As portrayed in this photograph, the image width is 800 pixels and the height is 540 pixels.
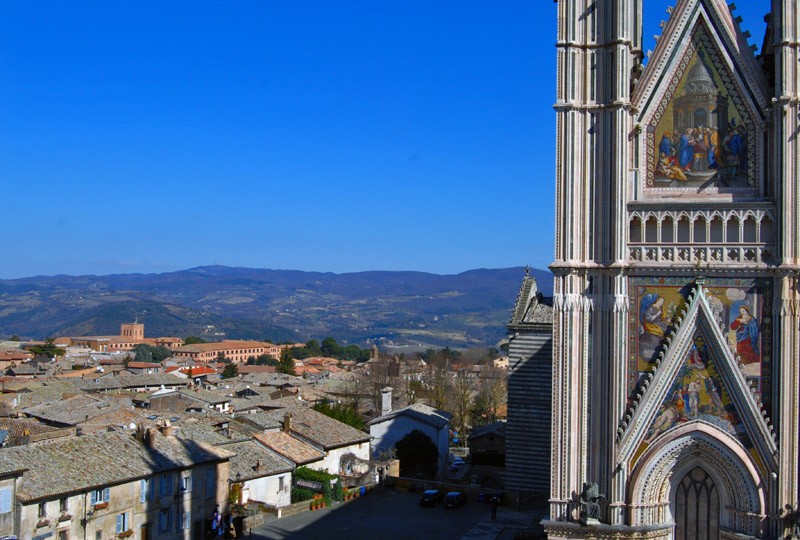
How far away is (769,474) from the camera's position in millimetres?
18719

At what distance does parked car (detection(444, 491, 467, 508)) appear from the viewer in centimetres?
3528

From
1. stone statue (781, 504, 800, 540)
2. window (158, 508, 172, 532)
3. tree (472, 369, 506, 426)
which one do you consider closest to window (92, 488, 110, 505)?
window (158, 508, 172, 532)

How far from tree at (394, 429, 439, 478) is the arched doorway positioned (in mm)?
27765

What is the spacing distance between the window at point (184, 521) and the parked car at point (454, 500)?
33.4 ft

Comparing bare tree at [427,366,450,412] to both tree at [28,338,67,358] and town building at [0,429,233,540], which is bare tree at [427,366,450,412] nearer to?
town building at [0,429,233,540]

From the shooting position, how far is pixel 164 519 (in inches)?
1264

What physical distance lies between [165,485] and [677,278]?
69.3 feet

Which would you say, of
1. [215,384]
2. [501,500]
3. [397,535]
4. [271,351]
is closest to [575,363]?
[397,535]

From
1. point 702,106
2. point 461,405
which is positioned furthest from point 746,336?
point 461,405

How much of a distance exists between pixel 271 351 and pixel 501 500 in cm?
14694

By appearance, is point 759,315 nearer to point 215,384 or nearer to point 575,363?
point 575,363

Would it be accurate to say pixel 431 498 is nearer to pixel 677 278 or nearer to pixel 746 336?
pixel 677 278

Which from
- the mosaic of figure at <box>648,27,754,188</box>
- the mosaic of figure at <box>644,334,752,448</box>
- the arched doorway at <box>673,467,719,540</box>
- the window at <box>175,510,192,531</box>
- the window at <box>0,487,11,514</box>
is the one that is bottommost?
the window at <box>175,510,192,531</box>

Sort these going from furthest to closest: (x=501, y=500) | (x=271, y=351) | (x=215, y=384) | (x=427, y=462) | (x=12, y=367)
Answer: (x=271, y=351) → (x=12, y=367) → (x=215, y=384) → (x=427, y=462) → (x=501, y=500)
